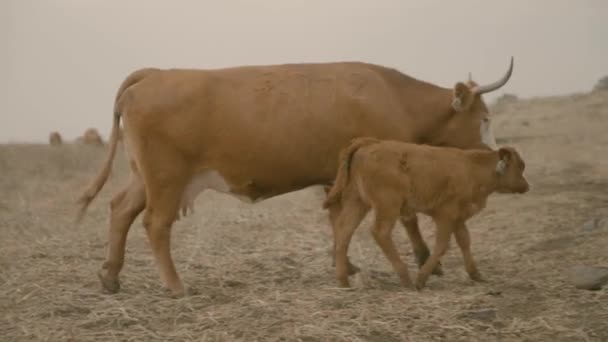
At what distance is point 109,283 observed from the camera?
20.8 feet

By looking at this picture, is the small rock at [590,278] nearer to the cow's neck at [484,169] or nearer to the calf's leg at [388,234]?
the cow's neck at [484,169]

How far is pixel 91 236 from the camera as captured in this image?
32.5 feet

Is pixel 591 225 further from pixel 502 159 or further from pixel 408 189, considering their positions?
pixel 408 189

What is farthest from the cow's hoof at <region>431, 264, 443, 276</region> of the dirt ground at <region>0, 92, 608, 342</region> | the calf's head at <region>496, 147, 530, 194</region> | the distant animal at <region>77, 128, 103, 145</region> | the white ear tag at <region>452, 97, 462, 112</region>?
the distant animal at <region>77, 128, 103, 145</region>

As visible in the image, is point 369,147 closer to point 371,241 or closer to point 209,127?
point 209,127

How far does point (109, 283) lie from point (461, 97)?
364 cm

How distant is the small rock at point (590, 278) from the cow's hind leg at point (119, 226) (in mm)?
3669

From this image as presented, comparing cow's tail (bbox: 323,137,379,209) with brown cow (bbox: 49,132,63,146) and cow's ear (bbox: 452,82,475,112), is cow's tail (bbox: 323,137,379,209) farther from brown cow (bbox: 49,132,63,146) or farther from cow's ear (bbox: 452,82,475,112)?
brown cow (bbox: 49,132,63,146)

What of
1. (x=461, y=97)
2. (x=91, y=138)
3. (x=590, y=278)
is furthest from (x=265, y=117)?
(x=91, y=138)

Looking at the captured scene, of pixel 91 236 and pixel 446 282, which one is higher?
pixel 446 282

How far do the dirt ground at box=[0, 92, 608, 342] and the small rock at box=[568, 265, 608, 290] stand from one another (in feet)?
0.38

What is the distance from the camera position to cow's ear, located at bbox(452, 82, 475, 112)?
7.18m

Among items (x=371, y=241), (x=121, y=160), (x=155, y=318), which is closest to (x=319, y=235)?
(x=371, y=241)

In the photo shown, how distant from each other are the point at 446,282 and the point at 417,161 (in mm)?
1095
